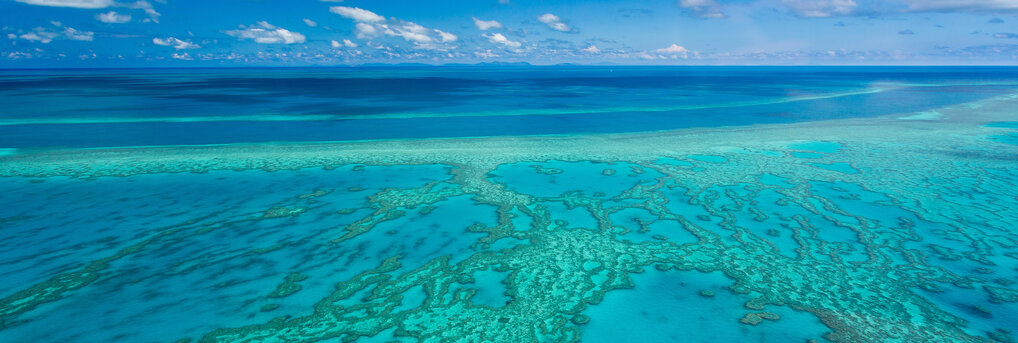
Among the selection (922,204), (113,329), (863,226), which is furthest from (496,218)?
(922,204)

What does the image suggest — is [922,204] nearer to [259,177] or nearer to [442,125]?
[259,177]

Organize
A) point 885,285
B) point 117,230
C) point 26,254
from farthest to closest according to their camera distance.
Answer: point 117,230
point 26,254
point 885,285

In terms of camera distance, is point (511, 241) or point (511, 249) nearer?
point (511, 249)

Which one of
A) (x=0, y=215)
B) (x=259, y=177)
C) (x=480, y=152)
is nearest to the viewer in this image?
(x=0, y=215)
